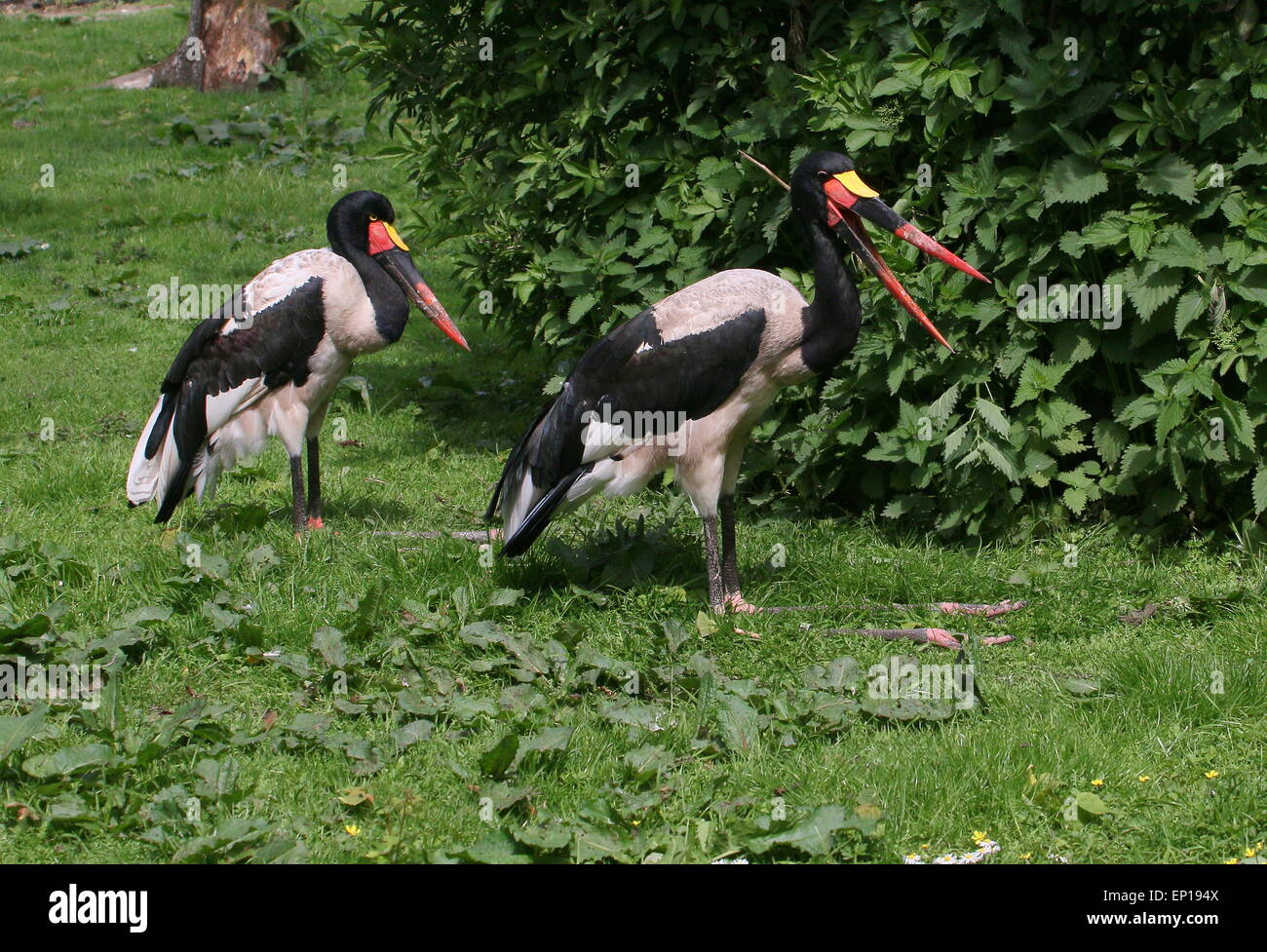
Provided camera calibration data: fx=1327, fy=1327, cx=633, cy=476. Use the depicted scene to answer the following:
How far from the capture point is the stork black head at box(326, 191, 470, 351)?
666 centimetres

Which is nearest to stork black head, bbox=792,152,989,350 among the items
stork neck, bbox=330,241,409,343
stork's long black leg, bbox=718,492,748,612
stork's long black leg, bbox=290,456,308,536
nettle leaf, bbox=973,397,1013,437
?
nettle leaf, bbox=973,397,1013,437

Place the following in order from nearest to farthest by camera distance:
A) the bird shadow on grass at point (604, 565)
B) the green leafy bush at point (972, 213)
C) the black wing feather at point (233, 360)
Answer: the green leafy bush at point (972, 213) < the bird shadow on grass at point (604, 565) < the black wing feather at point (233, 360)

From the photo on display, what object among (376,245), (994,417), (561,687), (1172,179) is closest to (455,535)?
(376,245)

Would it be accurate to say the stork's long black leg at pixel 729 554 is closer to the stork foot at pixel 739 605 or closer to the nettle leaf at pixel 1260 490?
the stork foot at pixel 739 605

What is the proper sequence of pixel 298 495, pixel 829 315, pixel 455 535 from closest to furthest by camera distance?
pixel 829 315 → pixel 455 535 → pixel 298 495

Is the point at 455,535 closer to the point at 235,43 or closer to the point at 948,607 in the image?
the point at 948,607

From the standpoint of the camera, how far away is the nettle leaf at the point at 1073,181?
218 inches

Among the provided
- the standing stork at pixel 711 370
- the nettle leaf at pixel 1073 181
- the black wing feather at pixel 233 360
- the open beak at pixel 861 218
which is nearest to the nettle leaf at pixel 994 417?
the open beak at pixel 861 218

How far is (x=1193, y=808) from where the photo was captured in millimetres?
3895

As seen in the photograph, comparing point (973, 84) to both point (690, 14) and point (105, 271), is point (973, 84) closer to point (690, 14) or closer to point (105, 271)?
point (690, 14)

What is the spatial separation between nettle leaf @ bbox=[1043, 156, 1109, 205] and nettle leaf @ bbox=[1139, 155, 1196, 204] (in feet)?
0.59

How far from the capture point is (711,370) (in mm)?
5414

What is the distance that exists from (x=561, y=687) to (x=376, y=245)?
117 inches

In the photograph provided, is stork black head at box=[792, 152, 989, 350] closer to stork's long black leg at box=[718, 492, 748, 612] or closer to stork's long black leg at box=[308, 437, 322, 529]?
stork's long black leg at box=[718, 492, 748, 612]
